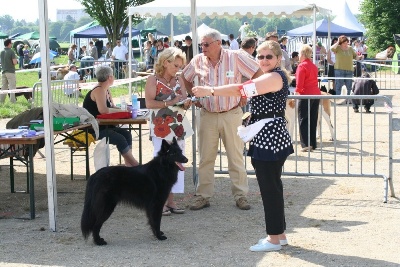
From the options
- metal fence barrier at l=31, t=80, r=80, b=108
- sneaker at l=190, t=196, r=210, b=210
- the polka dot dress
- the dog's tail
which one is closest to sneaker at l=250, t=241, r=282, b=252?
the polka dot dress

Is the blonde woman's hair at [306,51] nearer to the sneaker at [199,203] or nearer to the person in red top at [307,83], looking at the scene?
the person in red top at [307,83]

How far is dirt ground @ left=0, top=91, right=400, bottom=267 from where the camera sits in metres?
6.27

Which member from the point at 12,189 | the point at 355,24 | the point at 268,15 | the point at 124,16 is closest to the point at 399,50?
the point at 355,24

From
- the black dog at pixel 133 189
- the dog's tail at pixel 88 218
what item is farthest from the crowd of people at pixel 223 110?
the dog's tail at pixel 88 218

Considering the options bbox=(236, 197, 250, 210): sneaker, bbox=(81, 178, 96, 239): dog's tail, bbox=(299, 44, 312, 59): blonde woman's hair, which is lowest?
bbox=(236, 197, 250, 210): sneaker

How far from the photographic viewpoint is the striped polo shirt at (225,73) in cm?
802

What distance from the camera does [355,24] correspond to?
41812 mm

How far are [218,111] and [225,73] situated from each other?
0.41m

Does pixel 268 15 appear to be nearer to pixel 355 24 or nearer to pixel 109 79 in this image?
pixel 109 79

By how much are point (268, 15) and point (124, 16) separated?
24.4 metres

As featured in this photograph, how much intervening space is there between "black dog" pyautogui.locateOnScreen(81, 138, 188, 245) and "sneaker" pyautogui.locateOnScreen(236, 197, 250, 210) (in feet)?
4.61

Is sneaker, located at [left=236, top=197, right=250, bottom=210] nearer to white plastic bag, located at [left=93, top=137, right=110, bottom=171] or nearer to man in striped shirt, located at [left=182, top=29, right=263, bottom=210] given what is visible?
man in striped shirt, located at [left=182, top=29, right=263, bottom=210]

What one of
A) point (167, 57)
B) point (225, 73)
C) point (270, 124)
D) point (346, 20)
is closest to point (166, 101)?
point (167, 57)

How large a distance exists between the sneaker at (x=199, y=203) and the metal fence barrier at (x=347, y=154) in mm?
1395
